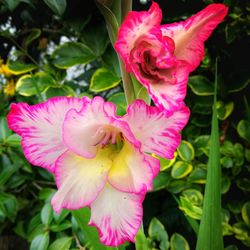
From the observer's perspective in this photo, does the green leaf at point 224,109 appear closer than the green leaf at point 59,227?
No

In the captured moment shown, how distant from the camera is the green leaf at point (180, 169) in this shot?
89 centimetres

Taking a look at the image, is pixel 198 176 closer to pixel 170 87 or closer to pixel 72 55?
pixel 72 55

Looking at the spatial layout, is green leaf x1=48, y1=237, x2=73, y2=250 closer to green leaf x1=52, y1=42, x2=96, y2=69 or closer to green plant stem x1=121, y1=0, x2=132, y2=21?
green leaf x1=52, y1=42, x2=96, y2=69

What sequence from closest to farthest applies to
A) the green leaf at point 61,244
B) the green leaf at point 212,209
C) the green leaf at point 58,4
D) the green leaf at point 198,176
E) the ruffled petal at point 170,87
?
the ruffled petal at point 170,87
the green leaf at point 212,209
the green leaf at point 58,4
the green leaf at point 61,244
the green leaf at point 198,176

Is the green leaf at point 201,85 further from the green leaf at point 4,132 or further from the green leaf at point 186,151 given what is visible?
the green leaf at point 4,132

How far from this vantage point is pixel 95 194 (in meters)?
0.42

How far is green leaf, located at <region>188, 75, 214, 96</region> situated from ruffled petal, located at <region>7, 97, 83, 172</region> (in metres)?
0.57

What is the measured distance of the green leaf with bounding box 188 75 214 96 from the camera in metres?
0.95

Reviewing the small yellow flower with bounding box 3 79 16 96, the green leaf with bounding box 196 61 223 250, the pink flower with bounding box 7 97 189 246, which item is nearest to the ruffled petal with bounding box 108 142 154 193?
the pink flower with bounding box 7 97 189 246

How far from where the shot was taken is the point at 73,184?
16.8 inches

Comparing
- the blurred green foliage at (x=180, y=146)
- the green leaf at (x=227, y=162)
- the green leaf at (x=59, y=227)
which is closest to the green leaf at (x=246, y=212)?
the blurred green foliage at (x=180, y=146)

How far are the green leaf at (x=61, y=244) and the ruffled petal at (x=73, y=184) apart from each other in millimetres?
409

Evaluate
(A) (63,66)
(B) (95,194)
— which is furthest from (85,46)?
(B) (95,194)

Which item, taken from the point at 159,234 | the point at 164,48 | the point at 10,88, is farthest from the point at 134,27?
the point at 10,88
